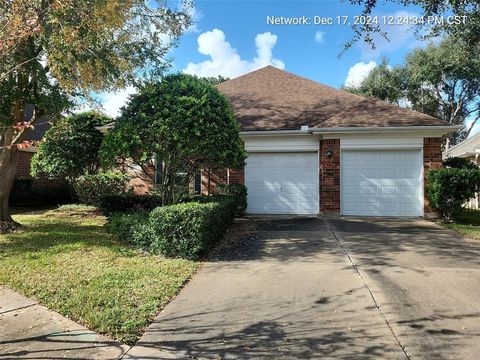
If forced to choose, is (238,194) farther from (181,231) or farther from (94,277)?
(94,277)

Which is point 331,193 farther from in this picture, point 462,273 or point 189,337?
point 189,337

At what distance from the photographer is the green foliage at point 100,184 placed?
1369cm

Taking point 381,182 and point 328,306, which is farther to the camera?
point 381,182

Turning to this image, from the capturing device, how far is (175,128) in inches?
312

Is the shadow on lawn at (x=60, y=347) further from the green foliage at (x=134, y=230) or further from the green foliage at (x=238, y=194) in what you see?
the green foliage at (x=238, y=194)

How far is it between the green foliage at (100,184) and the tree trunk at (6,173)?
13.1 feet

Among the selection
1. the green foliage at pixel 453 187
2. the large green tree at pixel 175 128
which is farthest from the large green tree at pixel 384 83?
the large green tree at pixel 175 128

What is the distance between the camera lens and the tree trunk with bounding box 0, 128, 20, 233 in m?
9.39

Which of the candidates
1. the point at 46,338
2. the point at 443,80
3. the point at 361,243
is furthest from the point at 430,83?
the point at 46,338

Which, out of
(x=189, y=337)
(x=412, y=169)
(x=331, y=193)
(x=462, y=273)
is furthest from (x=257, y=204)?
(x=189, y=337)

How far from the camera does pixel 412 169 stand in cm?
1234

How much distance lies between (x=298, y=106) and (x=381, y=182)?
4315mm

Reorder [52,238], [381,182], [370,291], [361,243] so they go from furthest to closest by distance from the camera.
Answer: [381,182] < [52,238] < [361,243] < [370,291]

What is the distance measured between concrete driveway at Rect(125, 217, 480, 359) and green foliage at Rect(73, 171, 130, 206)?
7.58m
